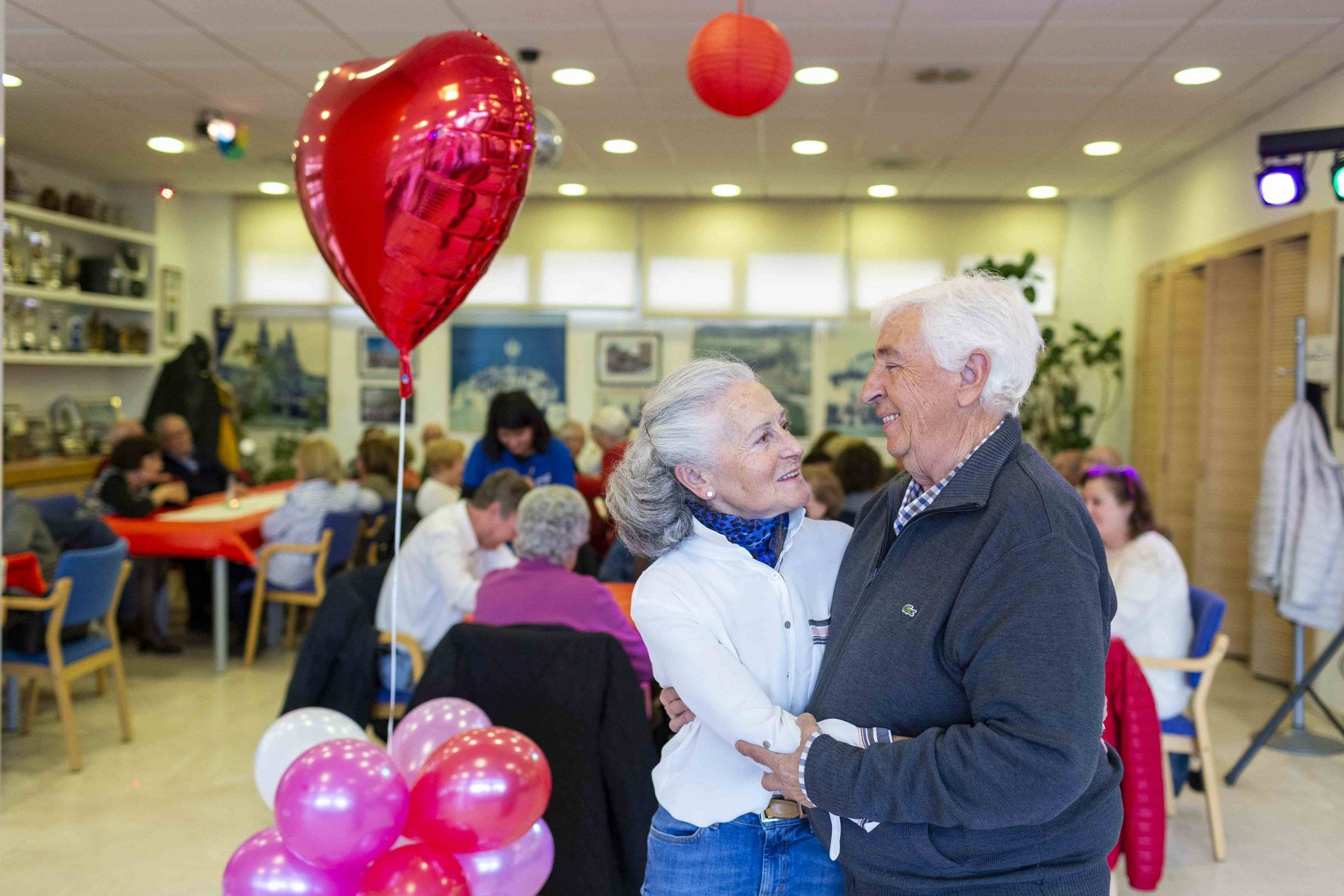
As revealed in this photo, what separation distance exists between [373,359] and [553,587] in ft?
25.1

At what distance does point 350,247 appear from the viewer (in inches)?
94.4

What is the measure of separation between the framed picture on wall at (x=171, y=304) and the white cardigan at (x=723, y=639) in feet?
31.1

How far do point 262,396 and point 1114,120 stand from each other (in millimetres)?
7544

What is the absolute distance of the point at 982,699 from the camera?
137cm

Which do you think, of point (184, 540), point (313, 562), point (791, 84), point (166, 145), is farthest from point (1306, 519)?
point (166, 145)

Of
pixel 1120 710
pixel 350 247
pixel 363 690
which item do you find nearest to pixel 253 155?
pixel 363 690

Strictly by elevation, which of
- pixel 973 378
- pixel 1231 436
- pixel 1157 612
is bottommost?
pixel 1157 612

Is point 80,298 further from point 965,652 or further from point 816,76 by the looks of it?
point 965,652

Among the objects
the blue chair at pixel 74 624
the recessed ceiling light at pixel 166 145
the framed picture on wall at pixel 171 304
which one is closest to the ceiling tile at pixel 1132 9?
the blue chair at pixel 74 624

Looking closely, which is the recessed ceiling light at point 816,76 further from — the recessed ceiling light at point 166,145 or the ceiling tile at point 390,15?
the recessed ceiling light at point 166,145

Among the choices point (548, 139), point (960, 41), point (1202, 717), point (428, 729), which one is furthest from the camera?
point (548, 139)

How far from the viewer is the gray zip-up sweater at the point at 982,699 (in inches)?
53.1

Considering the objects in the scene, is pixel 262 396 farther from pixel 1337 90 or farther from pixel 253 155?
pixel 1337 90

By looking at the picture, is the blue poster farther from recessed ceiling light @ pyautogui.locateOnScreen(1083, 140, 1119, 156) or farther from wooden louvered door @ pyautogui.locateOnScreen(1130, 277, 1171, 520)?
wooden louvered door @ pyautogui.locateOnScreen(1130, 277, 1171, 520)
